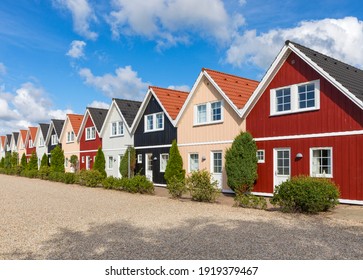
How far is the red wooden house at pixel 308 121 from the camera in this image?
14430 mm

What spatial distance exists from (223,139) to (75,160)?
69.8ft

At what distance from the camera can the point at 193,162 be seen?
878 inches

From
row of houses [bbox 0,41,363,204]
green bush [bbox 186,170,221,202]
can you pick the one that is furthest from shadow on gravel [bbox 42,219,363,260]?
row of houses [bbox 0,41,363,204]

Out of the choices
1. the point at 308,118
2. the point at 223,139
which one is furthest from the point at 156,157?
the point at 308,118

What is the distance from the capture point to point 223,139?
20000 mm

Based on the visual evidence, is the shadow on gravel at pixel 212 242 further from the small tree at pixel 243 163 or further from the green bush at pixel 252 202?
the small tree at pixel 243 163

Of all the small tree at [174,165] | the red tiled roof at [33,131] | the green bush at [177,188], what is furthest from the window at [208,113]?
the red tiled roof at [33,131]

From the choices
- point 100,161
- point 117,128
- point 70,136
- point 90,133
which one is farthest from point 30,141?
point 117,128

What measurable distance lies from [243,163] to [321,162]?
Result: 12.2ft

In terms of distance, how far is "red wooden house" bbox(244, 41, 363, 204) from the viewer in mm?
14430

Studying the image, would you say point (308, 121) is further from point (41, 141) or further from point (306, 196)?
point (41, 141)

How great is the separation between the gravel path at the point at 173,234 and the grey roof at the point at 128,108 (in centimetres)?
1582

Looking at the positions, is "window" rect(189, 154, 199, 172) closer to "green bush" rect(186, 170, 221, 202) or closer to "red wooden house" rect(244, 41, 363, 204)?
"red wooden house" rect(244, 41, 363, 204)

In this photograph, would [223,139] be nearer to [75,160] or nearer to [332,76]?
[332,76]
